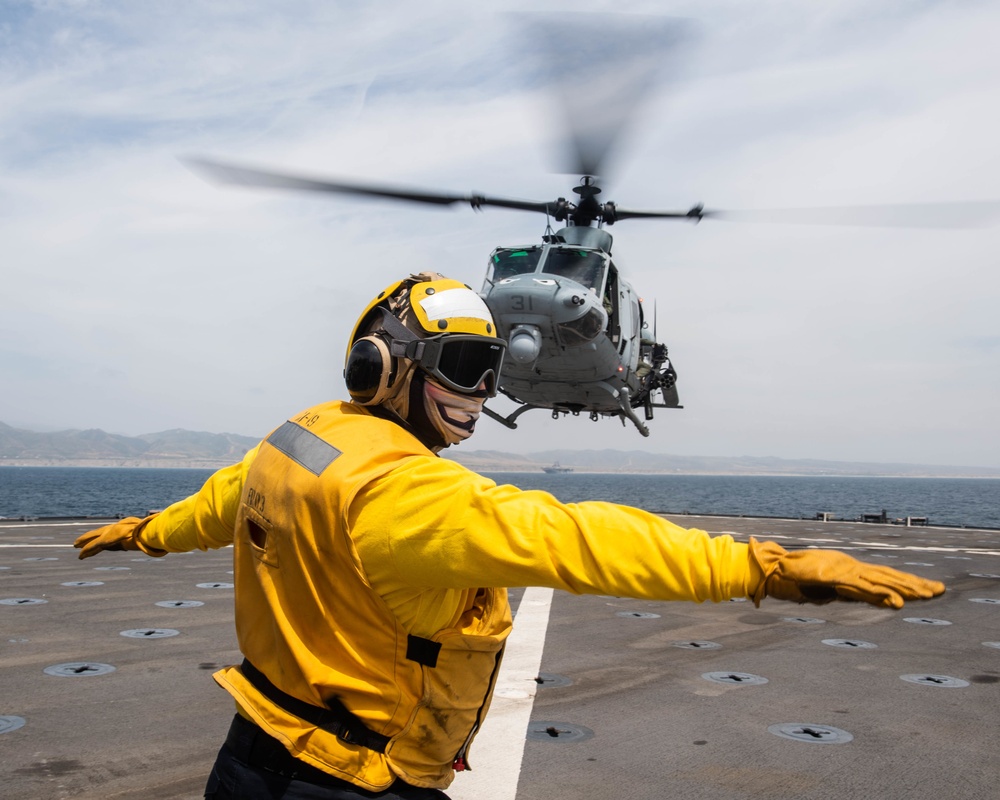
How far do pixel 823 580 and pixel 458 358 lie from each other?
3.78ft

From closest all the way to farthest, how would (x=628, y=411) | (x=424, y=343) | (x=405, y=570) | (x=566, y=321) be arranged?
1. (x=405, y=570)
2. (x=424, y=343)
3. (x=566, y=321)
4. (x=628, y=411)

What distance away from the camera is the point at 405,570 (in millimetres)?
1792

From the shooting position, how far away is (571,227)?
16125 mm

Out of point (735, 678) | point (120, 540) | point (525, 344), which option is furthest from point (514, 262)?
point (120, 540)

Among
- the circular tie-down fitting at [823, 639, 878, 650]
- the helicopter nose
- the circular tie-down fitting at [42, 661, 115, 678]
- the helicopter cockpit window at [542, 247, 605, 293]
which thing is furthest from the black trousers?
the helicopter cockpit window at [542, 247, 605, 293]

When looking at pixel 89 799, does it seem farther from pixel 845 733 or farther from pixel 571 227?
pixel 571 227

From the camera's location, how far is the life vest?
1.93 metres

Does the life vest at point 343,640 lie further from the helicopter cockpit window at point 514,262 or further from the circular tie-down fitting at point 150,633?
the helicopter cockpit window at point 514,262

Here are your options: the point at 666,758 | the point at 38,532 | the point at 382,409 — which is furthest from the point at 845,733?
the point at 38,532

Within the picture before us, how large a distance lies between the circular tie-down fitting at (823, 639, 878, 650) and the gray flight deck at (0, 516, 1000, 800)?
0.13 feet

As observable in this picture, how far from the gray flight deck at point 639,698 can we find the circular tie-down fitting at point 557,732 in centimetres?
2

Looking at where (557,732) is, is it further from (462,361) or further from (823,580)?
(823,580)

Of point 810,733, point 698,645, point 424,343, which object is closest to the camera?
point 424,343

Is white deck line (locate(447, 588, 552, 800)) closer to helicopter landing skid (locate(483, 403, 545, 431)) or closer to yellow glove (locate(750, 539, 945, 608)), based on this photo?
yellow glove (locate(750, 539, 945, 608))
